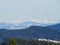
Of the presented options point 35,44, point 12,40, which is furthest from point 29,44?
point 12,40

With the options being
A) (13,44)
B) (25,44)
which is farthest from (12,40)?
(25,44)

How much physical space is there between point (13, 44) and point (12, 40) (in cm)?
52

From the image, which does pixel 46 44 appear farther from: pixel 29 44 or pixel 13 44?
pixel 13 44

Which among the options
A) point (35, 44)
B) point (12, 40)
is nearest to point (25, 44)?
point (35, 44)

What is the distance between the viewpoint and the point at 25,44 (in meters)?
114

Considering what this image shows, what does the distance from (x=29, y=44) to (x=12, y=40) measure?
85772mm

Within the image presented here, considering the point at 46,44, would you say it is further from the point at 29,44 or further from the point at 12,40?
the point at 12,40

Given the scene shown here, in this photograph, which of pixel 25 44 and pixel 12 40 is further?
pixel 25 44

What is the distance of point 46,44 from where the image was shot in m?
120

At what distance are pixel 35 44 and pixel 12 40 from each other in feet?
270

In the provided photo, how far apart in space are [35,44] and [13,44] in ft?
270

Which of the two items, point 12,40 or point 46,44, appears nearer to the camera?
point 12,40

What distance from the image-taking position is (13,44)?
3284cm

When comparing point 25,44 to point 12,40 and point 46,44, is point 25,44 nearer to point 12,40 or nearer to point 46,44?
point 46,44
